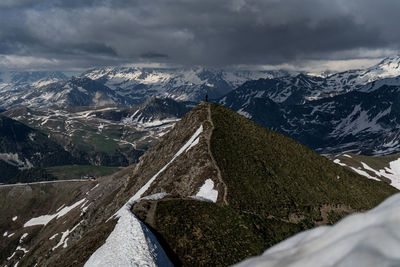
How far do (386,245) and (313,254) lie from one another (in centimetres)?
122

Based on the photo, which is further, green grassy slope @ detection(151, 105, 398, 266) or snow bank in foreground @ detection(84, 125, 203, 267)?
green grassy slope @ detection(151, 105, 398, 266)

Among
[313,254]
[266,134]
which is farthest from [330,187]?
[313,254]

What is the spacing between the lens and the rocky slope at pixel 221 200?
37.8 m

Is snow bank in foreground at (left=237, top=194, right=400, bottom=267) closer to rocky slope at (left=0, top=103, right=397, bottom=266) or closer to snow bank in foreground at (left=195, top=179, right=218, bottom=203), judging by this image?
rocky slope at (left=0, top=103, right=397, bottom=266)

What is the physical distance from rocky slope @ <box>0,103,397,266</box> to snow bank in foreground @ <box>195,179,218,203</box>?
0.20 m

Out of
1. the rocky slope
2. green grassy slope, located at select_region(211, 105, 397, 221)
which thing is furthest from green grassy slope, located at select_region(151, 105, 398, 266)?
the rocky slope

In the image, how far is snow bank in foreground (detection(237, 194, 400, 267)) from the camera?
11.0 ft

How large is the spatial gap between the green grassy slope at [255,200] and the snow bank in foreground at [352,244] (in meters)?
35.2

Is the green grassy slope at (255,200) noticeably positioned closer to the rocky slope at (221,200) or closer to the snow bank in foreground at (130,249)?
the rocky slope at (221,200)

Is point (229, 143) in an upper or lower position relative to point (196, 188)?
upper

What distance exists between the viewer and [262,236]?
154ft

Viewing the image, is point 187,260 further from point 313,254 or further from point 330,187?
point 330,187

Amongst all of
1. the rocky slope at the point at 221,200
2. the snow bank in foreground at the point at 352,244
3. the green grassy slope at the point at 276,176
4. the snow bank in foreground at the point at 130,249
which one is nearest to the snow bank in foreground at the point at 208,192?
the rocky slope at the point at 221,200

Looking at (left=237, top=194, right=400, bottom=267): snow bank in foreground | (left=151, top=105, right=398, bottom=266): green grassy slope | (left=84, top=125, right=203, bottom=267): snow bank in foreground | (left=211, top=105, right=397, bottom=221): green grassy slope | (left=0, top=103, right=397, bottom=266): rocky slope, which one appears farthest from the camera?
(left=211, top=105, right=397, bottom=221): green grassy slope
